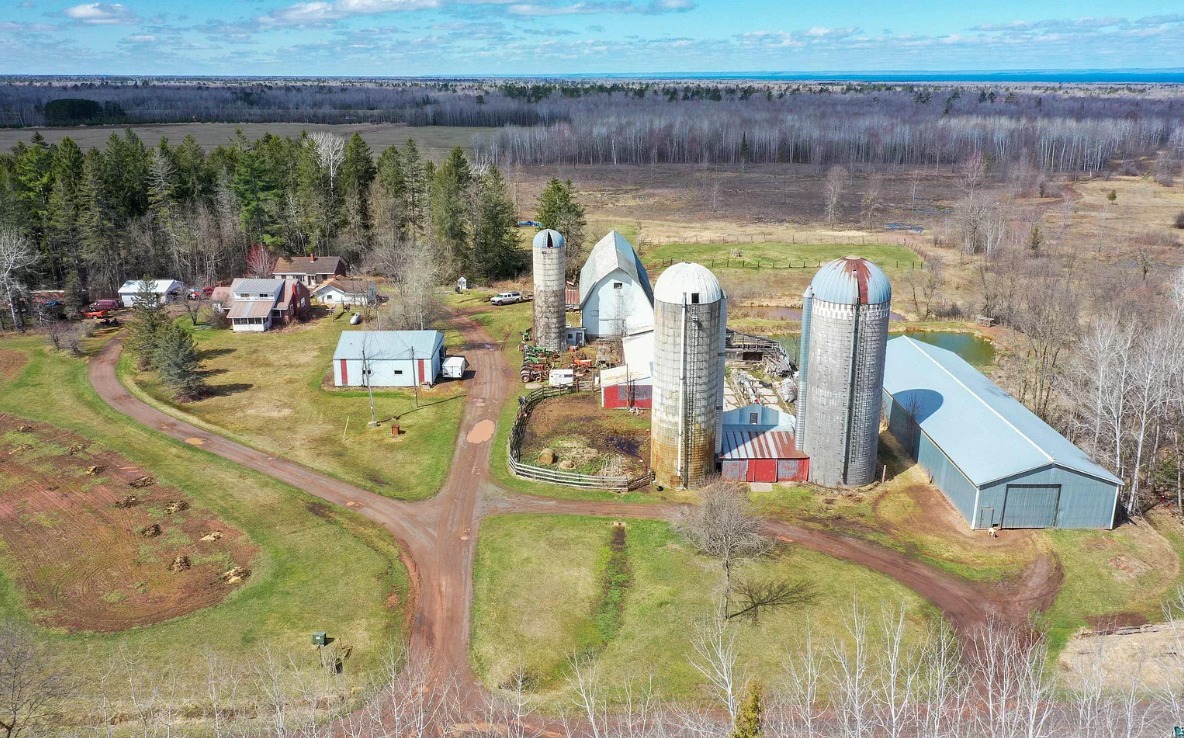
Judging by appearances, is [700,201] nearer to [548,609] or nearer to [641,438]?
[641,438]

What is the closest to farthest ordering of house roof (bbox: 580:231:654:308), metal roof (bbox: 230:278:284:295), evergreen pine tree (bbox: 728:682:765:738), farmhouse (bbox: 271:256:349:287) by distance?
evergreen pine tree (bbox: 728:682:765:738) → house roof (bbox: 580:231:654:308) → metal roof (bbox: 230:278:284:295) → farmhouse (bbox: 271:256:349:287)

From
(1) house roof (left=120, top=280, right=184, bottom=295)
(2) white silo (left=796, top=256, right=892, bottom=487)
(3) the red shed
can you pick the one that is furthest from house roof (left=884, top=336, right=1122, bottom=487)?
(1) house roof (left=120, top=280, right=184, bottom=295)

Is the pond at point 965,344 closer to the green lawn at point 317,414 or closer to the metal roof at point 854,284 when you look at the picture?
the metal roof at point 854,284

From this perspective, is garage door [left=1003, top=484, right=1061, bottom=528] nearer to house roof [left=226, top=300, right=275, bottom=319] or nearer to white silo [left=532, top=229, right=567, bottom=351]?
white silo [left=532, top=229, right=567, bottom=351]

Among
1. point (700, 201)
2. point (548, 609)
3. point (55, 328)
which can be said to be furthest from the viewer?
point (700, 201)

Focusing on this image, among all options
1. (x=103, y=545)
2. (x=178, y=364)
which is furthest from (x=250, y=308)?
(x=103, y=545)

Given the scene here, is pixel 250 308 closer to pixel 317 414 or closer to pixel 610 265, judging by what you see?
pixel 317 414

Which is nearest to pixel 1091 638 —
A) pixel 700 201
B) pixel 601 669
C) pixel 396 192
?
pixel 601 669
